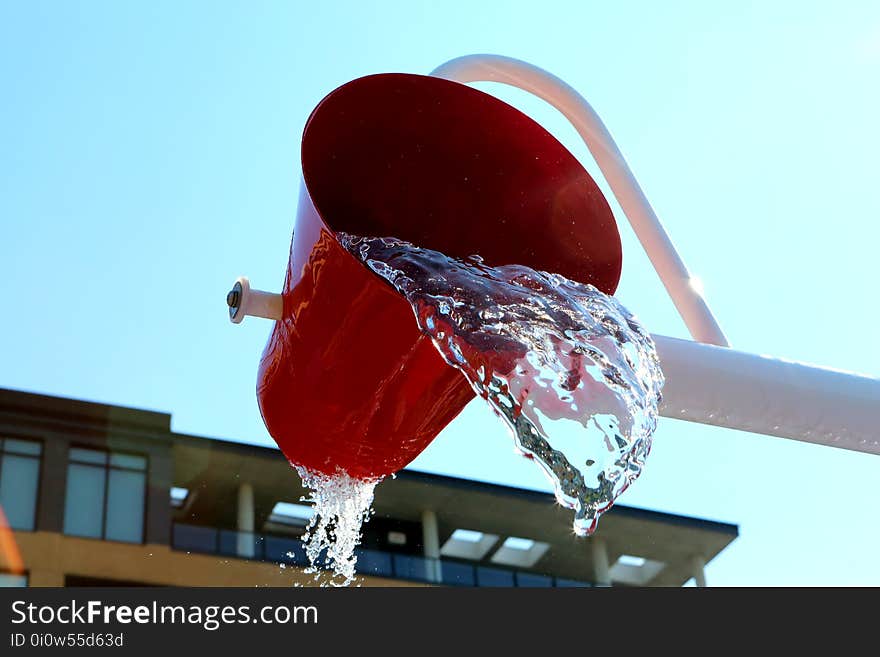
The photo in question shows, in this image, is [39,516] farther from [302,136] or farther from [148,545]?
[302,136]

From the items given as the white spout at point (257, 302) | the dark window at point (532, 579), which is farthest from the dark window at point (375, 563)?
the white spout at point (257, 302)

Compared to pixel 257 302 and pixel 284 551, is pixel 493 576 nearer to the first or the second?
pixel 284 551

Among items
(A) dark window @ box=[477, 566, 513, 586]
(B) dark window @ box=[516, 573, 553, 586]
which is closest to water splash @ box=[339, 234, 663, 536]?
(A) dark window @ box=[477, 566, 513, 586]

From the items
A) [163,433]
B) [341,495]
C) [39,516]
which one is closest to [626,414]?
[341,495]

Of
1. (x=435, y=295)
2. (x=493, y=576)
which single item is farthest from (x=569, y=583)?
(x=435, y=295)

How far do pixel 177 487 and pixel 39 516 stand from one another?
2.02 metres

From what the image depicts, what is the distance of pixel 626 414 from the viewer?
3.18ft

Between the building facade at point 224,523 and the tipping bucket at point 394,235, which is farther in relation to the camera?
the building facade at point 224,523

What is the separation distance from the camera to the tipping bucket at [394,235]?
3.54ft

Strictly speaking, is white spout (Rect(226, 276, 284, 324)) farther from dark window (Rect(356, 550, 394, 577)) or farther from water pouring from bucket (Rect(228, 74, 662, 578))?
dark window (Rect(356, 550, 394, 577))

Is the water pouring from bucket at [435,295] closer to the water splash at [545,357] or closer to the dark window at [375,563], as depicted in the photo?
the water splash at [545,357]

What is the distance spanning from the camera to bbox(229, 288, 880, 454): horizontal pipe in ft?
3.92

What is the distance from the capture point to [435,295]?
0.98 meters

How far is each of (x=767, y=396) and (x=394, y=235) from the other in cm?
40
